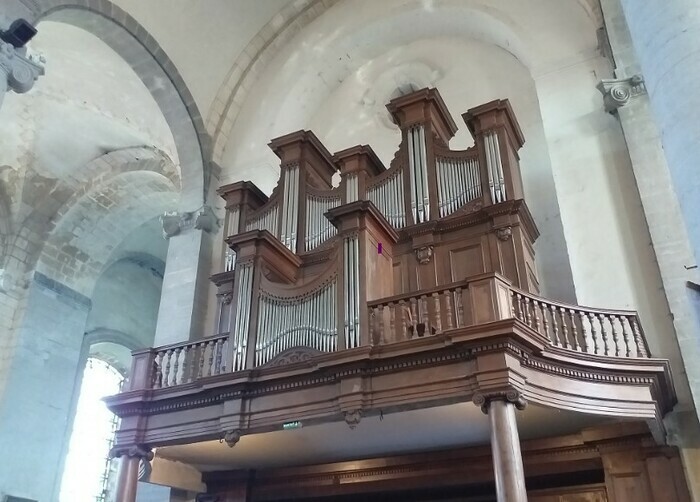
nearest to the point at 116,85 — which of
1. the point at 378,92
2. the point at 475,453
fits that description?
the point at 378,92

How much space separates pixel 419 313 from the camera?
7621 millimetres

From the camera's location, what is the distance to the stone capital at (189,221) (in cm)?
1234

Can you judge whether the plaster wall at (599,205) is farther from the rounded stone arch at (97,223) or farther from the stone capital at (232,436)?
the rounded stone arch at (97,223)

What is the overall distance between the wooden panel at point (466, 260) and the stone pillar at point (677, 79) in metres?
5.00

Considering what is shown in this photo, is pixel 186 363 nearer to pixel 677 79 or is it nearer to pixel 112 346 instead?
pixel 677 79

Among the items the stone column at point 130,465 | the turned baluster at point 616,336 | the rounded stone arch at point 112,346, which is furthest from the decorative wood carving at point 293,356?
the rounded stone arch at point 112,346

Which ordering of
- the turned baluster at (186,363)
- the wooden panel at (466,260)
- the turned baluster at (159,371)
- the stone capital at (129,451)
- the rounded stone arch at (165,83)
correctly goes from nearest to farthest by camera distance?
the stone capital at (129,451) → the turned baluster at (186,363) → the turned baluster at (159,371) → the wooden panel at (466,260) → the rounded stone arch at (165,83)

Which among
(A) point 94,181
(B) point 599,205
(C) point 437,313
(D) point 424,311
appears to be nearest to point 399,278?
(D) point 424,311

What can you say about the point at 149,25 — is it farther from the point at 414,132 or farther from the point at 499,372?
the point at 499,372

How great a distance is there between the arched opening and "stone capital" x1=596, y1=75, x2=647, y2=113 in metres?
12.8

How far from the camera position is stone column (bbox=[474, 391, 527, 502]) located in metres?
6.20

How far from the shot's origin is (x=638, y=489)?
771cm

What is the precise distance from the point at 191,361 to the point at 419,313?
322 cm

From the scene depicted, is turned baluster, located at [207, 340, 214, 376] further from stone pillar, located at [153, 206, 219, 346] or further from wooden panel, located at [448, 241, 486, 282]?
wooden panel, located at [448, 241, 486, 282]
